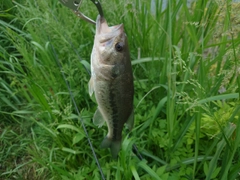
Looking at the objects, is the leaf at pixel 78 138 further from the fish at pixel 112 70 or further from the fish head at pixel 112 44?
the fish head at pixel 112 44

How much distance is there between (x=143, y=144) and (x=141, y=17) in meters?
0.92

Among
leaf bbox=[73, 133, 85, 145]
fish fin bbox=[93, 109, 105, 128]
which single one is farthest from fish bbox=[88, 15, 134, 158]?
leaf bbox=[73, 133, 85, 145]

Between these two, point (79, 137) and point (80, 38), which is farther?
point (80, 38)

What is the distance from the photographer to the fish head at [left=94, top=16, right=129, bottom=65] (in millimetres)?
1239

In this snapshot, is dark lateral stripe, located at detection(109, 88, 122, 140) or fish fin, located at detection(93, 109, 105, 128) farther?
fish fin, located at detection(93, 109, 105, 128)

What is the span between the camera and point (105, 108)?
1.35m

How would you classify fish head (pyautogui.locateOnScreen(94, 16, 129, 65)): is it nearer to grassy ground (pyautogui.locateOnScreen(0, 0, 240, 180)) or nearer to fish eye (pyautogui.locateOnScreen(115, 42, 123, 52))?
fish eye (pyautogui.locateOnScreen(115, 42, 123, 52))

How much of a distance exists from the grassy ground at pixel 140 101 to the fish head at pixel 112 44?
0.35 m

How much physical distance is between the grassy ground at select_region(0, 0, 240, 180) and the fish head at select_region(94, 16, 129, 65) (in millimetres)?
349

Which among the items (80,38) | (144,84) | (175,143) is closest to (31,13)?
(80,38)

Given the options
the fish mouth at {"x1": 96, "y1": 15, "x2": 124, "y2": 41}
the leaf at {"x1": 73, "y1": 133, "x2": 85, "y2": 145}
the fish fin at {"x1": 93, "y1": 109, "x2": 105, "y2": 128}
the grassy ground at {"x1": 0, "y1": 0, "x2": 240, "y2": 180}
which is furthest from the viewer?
the leaf at {"x1": 73, "y1": 133, "x2": 85, "y2": 145}

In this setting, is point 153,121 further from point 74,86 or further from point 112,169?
point 74,86

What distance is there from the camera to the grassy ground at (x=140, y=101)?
162cm

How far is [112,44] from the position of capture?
124cm
